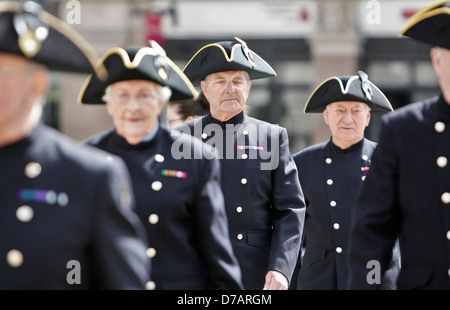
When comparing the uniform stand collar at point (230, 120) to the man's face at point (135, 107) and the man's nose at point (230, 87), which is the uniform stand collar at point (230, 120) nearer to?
the man's nose at point (230, 87)

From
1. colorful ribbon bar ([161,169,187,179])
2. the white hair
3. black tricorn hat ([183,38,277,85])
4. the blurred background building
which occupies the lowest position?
colorful ribbon bar ([161,169,187,179])

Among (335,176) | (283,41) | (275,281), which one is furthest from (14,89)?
(283,41)

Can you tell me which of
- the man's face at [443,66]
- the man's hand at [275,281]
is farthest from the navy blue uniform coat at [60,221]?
the man's hand at [275,281]

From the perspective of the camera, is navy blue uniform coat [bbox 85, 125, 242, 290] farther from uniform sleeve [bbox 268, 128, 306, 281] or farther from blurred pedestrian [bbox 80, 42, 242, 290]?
uniform sleeve [bbox 268, 128, 306, 281]

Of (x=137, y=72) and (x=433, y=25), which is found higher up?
(x=433, y=25)

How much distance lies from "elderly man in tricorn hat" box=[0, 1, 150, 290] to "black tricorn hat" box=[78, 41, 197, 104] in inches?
46.7

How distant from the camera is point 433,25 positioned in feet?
13.4

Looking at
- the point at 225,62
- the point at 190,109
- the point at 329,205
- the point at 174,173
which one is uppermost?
the point at 225,62

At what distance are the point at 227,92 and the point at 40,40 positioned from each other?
2980 millimetres

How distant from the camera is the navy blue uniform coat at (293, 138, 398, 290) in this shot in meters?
6.69

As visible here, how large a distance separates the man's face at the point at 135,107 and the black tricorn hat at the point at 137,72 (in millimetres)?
39

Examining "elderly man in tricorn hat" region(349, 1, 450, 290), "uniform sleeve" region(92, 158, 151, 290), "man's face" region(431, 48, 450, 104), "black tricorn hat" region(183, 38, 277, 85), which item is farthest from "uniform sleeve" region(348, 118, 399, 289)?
"black tricorn hat" region(183, 38, 277, 85)

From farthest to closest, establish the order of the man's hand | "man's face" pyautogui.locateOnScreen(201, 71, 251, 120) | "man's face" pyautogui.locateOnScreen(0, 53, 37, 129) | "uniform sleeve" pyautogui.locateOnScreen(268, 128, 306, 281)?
"man's face" pyautogui.locateOnScreen(201, 71, 251, 120) < "uniform sleeve" pyautogui.locateOnScreen(268, 128, 306, 281) < the man's hand < "man's face" pyautogui.locateOnScreen(0, 53, 37, 129)

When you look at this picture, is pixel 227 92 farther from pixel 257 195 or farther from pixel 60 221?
pixel 60 221
